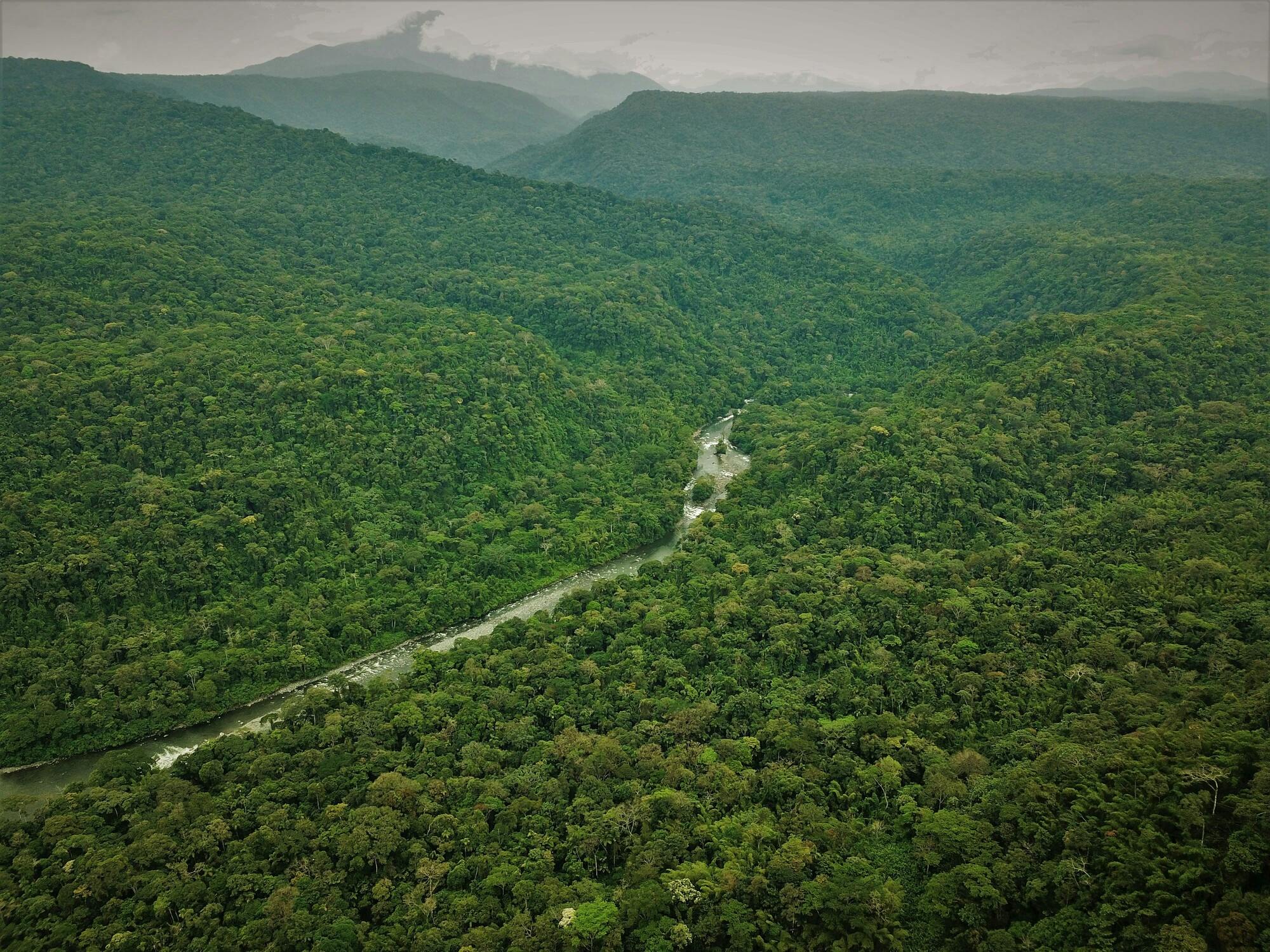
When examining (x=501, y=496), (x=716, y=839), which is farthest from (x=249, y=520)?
(x=716, y=839)

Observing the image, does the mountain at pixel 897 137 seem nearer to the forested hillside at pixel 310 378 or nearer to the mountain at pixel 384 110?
the mountain at pixel 384 110

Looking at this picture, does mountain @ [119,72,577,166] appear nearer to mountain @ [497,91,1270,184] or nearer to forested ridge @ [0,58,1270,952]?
mountain @ [497,91,1270,184]

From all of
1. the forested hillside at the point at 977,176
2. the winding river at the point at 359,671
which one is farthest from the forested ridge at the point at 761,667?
the forested hillside at the point at 977,176

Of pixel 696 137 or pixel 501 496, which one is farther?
pixel 696 137

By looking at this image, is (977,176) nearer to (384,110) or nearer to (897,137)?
(897,137)

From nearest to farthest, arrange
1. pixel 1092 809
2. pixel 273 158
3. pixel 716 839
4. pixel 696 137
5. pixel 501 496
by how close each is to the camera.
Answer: pixel 1092 809
pixel 716 839
pixel 501 496
pixel 273 158
pixel 696 137

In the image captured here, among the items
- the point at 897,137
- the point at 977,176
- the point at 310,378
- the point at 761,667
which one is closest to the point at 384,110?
the point at 897,137

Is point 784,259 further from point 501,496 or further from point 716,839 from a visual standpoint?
point 716,839

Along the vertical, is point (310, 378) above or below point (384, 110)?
below
